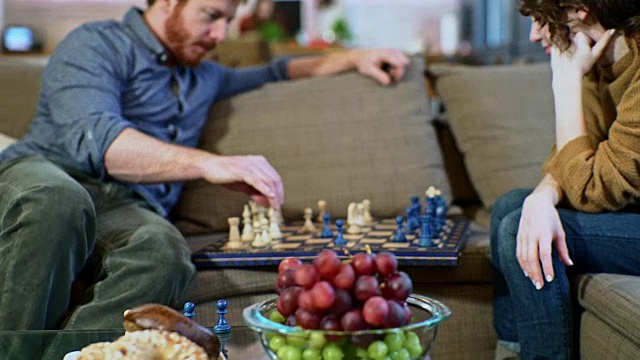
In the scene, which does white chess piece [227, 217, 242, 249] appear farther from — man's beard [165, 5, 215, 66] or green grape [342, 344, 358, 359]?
green grape [342, 344, 358, 359]

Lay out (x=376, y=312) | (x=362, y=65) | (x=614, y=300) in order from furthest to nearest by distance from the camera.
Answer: (x=362, y=65) → (x=614, y=300) → (x=376, y=312)

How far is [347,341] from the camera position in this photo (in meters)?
0.97

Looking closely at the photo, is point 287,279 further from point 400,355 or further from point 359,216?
point 359,216

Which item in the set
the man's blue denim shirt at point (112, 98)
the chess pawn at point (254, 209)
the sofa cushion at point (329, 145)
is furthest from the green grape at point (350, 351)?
the sofa cushion at point (329, 145)

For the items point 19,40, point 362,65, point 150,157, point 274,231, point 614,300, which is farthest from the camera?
point 19,40

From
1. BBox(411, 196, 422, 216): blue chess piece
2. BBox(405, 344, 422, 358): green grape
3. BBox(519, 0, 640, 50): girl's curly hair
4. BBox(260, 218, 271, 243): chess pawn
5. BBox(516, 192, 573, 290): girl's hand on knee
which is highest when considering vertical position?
BBox(519, 0, 640, 50): girl's curly hair

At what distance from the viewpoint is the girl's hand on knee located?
1644 millimetres

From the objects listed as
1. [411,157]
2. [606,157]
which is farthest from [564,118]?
[411,157]

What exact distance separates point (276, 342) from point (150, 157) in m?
1.11

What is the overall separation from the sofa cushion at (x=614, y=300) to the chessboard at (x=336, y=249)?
0.32 meters

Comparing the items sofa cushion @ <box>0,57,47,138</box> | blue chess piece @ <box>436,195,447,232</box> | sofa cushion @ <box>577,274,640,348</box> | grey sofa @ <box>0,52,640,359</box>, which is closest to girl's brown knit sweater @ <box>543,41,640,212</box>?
sofa cushion @ <box>577,274,640,348</box>

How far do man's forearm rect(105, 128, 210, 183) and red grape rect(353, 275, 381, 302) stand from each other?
1.08 m

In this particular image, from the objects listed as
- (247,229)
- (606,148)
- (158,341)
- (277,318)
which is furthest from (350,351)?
(247,229)

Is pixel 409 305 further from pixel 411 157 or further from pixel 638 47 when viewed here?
pixel 411 157
